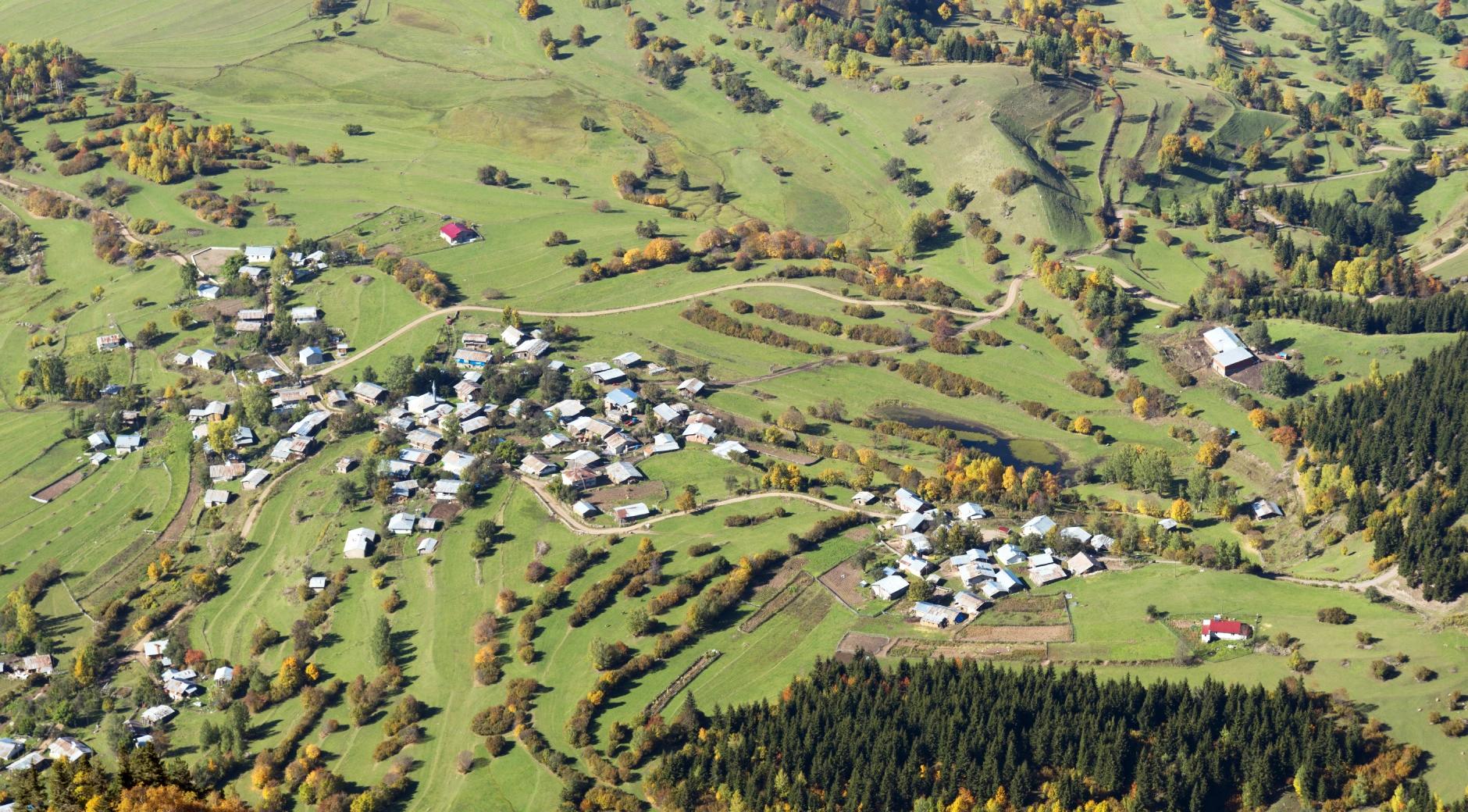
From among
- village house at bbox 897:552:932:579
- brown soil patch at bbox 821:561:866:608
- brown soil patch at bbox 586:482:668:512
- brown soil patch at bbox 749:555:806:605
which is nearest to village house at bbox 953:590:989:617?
village house at bbox 897:552:932:579

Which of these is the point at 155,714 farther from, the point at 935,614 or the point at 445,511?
the point at 935,614

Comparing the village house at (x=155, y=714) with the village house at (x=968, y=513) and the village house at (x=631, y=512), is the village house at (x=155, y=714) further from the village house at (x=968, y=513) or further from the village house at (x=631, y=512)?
the village house at (x=968, y=513)

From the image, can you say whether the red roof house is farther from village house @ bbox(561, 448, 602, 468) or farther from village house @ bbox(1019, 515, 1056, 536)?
village house @ bbox(561, 448, 602, 468)

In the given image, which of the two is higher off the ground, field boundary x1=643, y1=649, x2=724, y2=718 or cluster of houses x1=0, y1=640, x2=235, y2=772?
field boundary x1=643, y1=649, x2=724, y2=718

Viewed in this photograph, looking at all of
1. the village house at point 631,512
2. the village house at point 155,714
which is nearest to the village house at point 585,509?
the village house at point 631,512

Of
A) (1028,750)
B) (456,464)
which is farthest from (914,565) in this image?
(456,464)

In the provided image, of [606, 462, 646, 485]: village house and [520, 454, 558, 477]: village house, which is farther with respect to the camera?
[520, 454, 558, 477]: village house
